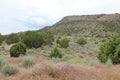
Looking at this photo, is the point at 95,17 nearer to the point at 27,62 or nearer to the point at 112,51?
the point at 112,51

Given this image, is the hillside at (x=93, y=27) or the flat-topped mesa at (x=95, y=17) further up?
the flat-topped mesa at (x=95, y=17)

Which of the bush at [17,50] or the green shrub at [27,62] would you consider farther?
the bush at [17,50]

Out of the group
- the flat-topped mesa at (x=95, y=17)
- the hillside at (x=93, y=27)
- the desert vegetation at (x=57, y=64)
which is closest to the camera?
the desert vegetation at (x=57, y=64)

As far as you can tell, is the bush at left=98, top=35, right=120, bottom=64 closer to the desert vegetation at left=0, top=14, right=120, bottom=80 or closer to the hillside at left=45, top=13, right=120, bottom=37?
the desert vegetation at left=0, top=14, right=120, bottom=80

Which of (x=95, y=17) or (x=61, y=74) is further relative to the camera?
(x=95, y=17)

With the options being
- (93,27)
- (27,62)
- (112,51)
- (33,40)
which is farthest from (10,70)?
(93,27)

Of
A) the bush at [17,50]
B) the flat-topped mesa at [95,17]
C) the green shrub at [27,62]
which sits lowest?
the bush at [17,50]

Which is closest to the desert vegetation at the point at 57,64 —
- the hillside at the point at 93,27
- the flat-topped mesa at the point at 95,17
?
the hillside at the point at 93,27

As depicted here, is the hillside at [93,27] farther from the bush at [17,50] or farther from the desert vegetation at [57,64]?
the bush at [17,50]

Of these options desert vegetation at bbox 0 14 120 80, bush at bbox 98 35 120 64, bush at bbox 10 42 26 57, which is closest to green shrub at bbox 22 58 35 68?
desert vegetation at bbox 0 14 120 80

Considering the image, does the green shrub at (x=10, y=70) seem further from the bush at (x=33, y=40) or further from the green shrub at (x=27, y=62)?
the bush at (x=33, y=40)

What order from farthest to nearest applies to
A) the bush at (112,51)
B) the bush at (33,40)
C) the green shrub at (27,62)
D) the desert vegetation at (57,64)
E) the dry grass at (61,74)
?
the bush at (33,40) < the bush at (112,51) < the green shrub at (27,62) < the desert vegetation at (57,64) < the dry grass at (61,74)

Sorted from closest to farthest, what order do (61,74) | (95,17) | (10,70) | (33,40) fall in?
(61,74) → (10,70) → (33,40) → (95,17)

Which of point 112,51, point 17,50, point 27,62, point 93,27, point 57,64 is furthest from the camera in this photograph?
point 93,27
